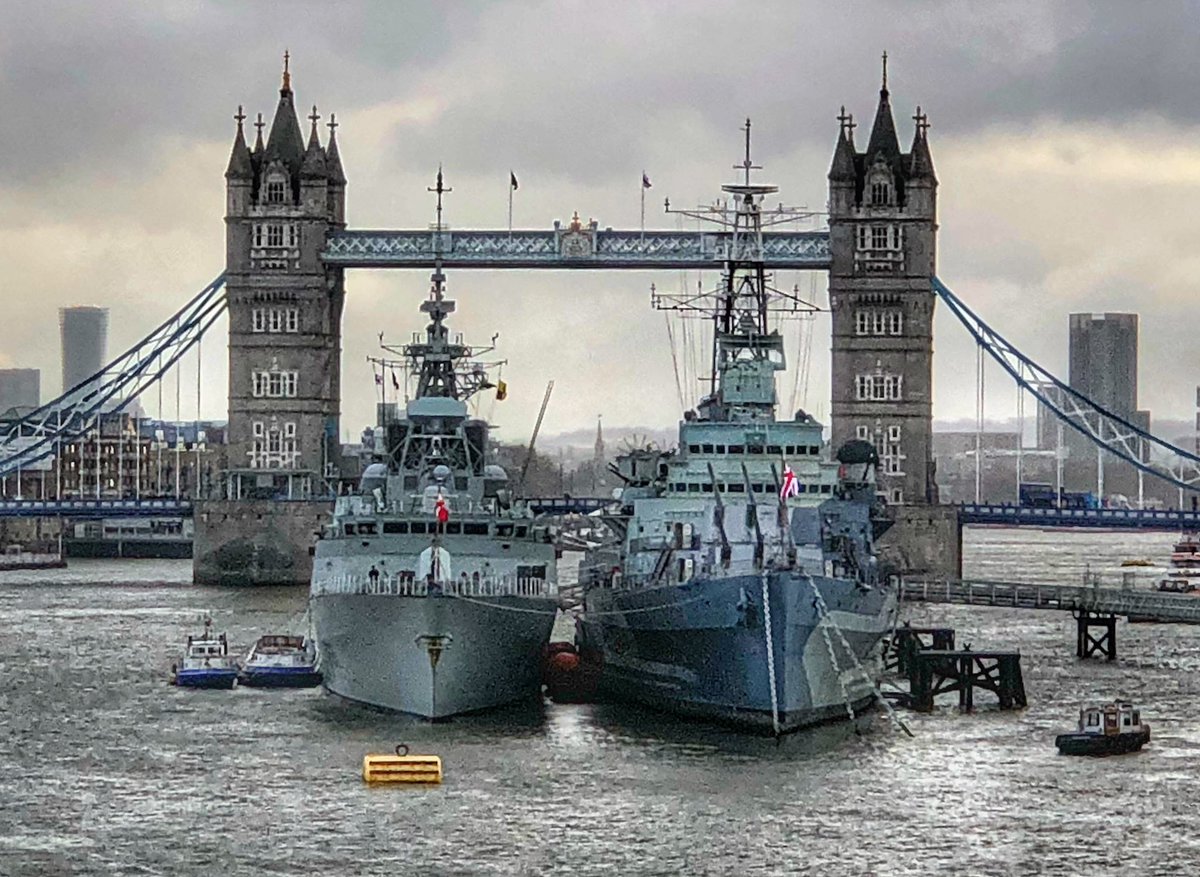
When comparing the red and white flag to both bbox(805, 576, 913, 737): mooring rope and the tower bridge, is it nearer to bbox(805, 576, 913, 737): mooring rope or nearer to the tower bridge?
bbox(805, 576, 913, 737): mooring rope

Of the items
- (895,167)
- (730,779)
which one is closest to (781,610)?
(730,779)

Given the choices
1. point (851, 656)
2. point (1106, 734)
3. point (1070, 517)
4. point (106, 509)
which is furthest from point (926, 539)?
point (1106, 734)

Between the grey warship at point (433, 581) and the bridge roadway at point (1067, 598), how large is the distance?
22.8m

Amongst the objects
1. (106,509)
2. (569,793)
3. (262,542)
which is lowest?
(569,793)

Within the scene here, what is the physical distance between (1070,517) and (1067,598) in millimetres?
41779

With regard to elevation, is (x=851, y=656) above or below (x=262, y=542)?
below

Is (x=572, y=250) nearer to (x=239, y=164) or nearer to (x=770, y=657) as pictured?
(x=239, y=164)

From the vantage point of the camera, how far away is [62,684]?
7669cm

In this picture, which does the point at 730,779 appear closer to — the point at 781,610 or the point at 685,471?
the point at 781,610

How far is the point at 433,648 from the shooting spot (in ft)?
206

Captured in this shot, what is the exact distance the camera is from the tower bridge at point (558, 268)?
134500 millimetres

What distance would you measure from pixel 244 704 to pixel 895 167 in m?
73.0

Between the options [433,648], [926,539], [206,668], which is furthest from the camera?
[926,539]

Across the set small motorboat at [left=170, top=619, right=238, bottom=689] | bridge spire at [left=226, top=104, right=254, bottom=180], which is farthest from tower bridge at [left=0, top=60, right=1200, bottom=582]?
small motorboat at [left=170, top=619, right=238, bottom=689]
